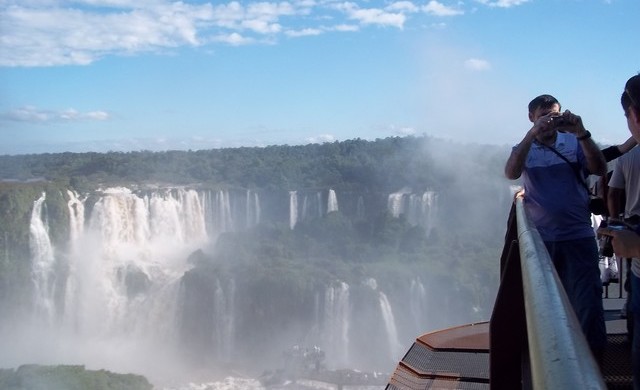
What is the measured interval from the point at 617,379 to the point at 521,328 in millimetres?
1680

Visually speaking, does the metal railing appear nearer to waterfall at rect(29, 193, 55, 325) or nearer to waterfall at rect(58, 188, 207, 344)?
waterfall at rect(58, 188, 207, 344)

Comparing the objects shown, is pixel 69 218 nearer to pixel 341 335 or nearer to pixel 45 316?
pixel 45 316

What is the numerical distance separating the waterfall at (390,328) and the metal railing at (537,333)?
32.8m

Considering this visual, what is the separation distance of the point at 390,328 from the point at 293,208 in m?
12.9

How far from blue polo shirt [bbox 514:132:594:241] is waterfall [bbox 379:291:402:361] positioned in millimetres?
31177

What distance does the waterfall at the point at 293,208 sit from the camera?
4491cm

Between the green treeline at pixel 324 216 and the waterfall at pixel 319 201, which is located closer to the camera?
the green treeline at pixel 324 216

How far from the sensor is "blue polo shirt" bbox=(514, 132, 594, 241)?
332 centimetres

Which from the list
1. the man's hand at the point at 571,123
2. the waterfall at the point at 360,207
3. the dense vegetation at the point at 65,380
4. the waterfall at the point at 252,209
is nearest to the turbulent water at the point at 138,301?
Answer: the waterfall at the point at 252,209

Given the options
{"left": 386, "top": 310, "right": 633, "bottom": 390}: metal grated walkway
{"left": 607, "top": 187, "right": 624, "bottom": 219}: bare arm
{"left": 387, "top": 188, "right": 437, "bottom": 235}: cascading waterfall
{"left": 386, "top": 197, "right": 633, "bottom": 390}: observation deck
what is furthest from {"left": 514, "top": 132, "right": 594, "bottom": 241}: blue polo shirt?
{"left": 387, "top": 188, "right": 437, "bottom": 235}: cascading waterfall

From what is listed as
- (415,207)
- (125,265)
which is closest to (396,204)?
(415,207)

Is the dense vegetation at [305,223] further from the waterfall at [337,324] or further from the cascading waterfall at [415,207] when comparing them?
the waterfall at [337,324]

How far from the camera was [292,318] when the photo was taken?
3538 cm

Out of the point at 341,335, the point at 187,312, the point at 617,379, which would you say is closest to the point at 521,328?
the point at 617,379
